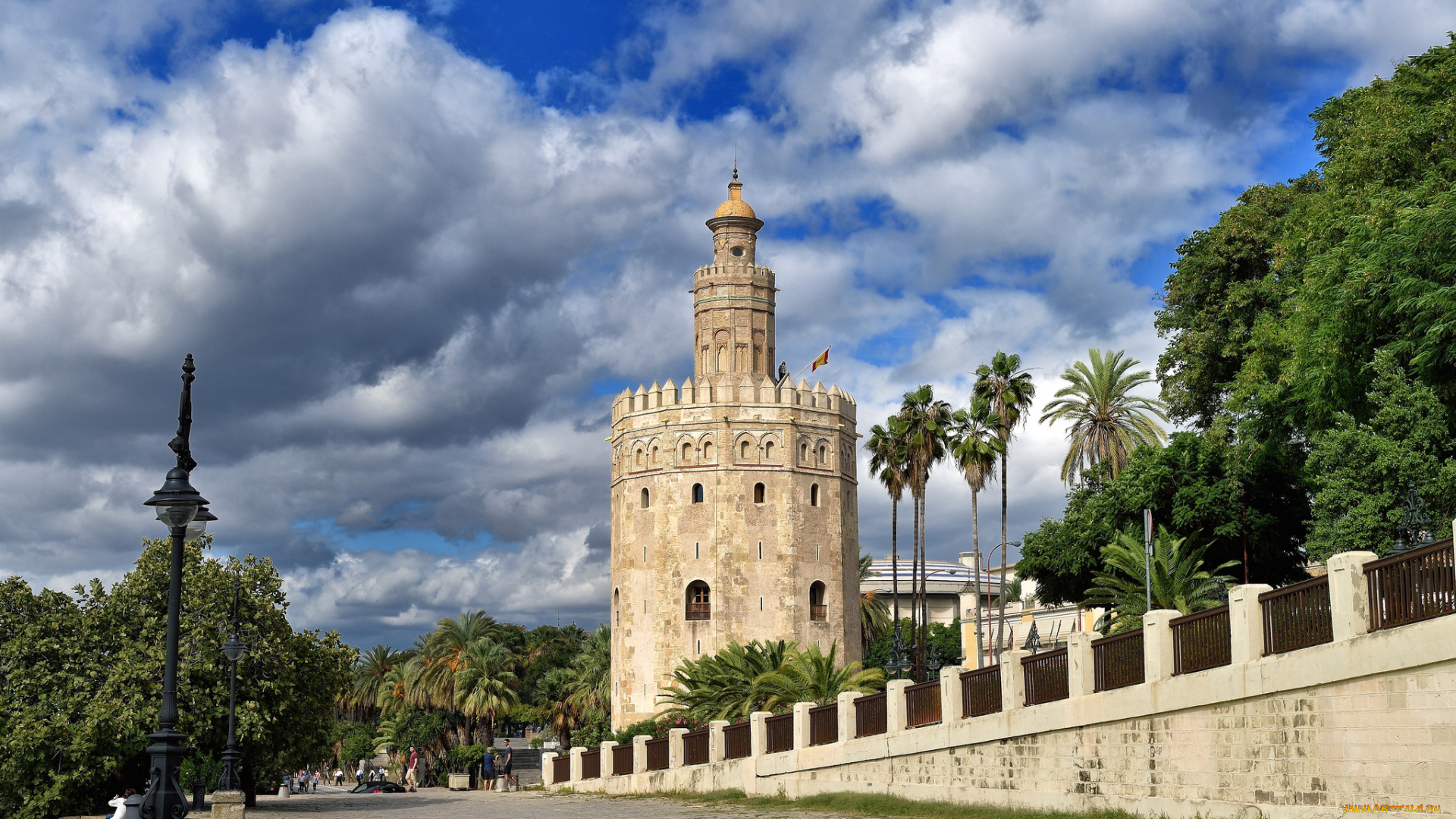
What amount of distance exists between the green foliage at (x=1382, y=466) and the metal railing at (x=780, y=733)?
10479mm

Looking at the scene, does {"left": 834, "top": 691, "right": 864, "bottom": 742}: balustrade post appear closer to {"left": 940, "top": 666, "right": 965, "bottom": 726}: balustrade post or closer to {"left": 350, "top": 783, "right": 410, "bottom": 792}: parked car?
{"left": 940, "top": 666, "right": 965, "bottom": 726}: balustrade post

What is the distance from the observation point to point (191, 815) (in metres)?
25.4

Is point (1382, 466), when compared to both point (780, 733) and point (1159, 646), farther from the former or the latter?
point (780, 733)

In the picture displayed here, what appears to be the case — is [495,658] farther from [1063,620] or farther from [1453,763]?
[1453,763]

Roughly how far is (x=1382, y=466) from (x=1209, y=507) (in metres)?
11.3

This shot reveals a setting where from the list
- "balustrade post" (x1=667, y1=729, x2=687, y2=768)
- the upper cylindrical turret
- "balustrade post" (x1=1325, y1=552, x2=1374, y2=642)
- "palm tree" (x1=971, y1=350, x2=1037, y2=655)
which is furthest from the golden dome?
"balustrade post" (x1=1325, y1=552, x2=1374, y2=642)

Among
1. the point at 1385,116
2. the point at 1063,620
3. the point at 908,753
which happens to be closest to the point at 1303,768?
the point at 908,753

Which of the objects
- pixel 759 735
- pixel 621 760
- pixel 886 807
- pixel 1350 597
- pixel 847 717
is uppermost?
pixel 1350 597

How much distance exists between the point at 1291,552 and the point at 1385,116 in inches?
564

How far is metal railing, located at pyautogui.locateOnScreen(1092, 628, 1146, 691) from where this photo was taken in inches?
696

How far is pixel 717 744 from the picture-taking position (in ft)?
92.3

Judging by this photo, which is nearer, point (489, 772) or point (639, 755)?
point (639, 755)

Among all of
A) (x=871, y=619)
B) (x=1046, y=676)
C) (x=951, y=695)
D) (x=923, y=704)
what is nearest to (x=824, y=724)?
(x=923, y=704)

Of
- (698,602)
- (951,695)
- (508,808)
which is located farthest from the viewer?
(698,602)
